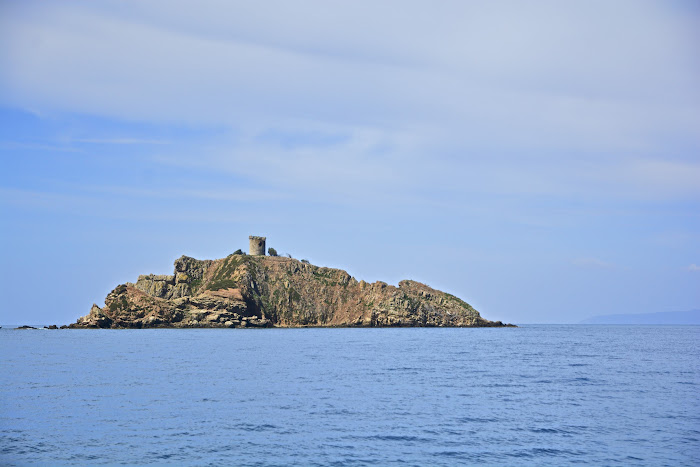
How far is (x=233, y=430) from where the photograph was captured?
37.9m

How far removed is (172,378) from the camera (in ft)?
206

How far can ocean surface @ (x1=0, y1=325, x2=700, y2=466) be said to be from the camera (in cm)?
3256

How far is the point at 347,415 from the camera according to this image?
4284 centimetres

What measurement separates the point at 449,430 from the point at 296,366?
41483mm

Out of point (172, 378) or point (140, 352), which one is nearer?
point (172, 378)

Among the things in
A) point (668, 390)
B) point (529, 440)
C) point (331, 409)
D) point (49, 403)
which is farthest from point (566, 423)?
point (49, 403)

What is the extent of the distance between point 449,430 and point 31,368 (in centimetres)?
5829

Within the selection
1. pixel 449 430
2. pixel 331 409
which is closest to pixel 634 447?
pixel 449 430

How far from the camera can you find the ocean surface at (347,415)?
32562mm

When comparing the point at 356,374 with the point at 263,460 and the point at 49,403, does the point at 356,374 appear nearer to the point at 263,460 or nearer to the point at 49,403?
the point at 49,403

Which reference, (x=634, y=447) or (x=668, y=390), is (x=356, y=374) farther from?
(x=634, y=447)

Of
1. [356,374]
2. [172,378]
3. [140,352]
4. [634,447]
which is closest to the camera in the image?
[634,447]

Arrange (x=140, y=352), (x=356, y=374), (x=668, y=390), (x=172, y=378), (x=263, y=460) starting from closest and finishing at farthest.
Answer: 1. (x=263, y=460)
2. (x=668, y=390)
3. (x=172, y=378)
4. (x=356, y=374)
5. (x=140, y=352)

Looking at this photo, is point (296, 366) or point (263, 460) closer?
point (263, 460)
